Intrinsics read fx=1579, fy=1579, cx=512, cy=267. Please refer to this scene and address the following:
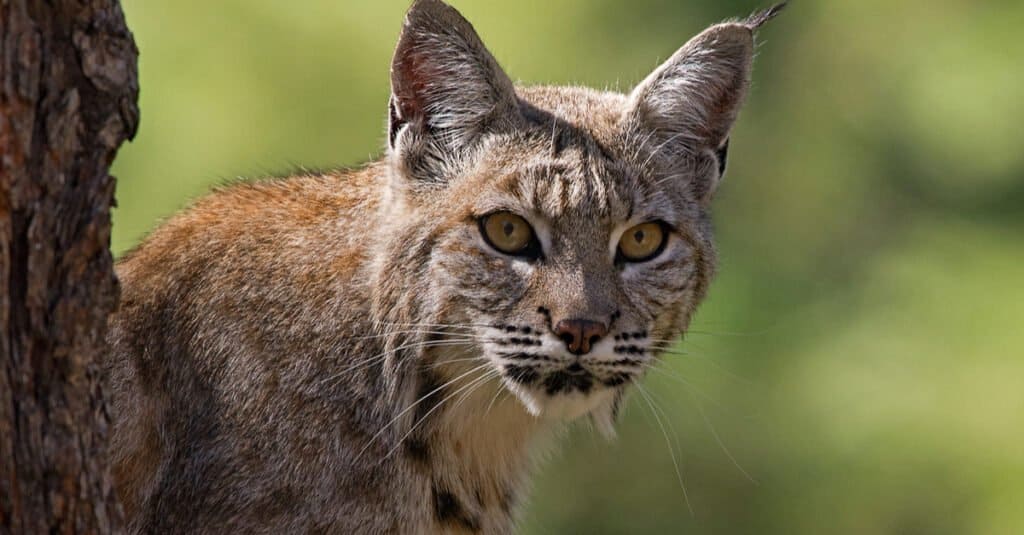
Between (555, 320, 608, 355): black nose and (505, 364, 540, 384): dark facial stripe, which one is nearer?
(555, 320, 608, 355): black nose

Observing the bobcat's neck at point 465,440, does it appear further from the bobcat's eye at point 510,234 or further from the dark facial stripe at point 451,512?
the bobcat's eye at point 510,234

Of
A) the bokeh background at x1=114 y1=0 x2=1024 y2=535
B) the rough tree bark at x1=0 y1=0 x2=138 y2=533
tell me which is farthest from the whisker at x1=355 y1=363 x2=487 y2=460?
the bokeh background at x1=114 y1=0 x2=1024 y2=535

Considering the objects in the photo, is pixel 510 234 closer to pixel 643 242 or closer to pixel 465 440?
→ pixel 643 242

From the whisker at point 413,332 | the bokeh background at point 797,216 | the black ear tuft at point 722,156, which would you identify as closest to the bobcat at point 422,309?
the whisker at point 413,332

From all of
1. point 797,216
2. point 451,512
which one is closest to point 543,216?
point 451,512

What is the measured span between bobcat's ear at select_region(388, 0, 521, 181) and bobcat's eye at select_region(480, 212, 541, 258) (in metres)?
0.30

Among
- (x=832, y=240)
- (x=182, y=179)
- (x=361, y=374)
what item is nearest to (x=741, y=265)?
(x=832, y=240)

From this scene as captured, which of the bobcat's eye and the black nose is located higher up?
the bobcat's eye

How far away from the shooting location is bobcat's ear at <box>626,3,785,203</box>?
5832mm

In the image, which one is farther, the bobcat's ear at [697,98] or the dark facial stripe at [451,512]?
the bobcat's ear at [697,98]

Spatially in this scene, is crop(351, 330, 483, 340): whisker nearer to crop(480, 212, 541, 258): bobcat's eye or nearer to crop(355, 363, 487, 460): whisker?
crop(355, 363, 487, 460): whisker

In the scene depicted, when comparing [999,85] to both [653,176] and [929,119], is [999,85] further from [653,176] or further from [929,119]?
[653,176]

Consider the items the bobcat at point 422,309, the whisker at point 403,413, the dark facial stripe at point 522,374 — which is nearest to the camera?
the dark facial stripe at point 522,374

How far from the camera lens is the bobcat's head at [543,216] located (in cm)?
521
